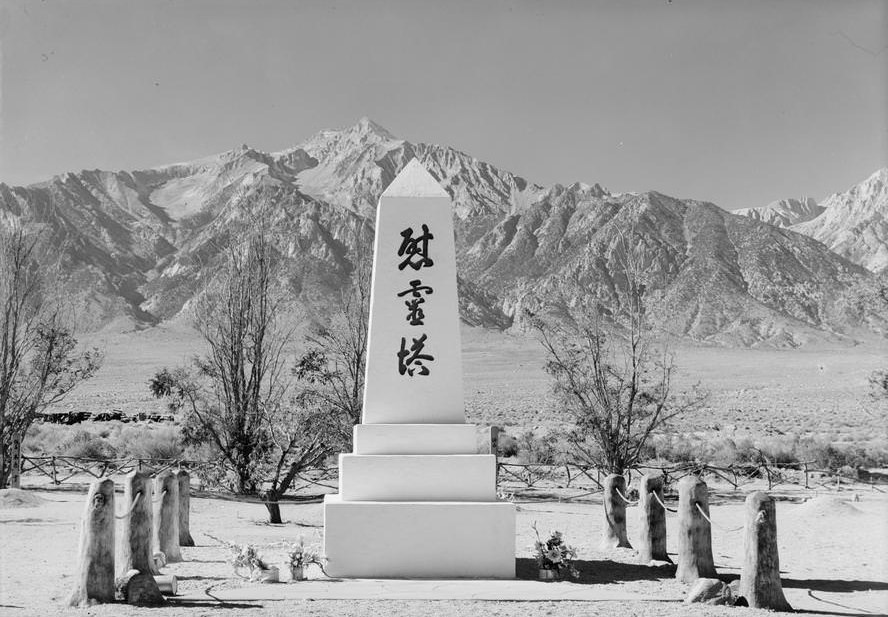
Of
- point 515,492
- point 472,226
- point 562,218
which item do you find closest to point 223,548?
point 515,492

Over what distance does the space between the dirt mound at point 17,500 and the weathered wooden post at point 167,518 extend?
7.17 meters

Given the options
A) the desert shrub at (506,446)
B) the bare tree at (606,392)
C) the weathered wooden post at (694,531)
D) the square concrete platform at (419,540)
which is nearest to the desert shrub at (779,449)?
the bare tree at (606,392)

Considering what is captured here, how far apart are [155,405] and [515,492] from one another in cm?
3523

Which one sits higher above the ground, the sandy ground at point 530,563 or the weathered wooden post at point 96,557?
the weathered wooden post at point 96,557

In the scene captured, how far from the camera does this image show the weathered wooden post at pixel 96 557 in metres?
8.66

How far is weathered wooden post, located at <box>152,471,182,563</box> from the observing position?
38.2 feet

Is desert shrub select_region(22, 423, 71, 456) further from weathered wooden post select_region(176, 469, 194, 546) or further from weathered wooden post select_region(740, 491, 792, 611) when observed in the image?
weathered wooden post select_region(740, 491, 792, 611)

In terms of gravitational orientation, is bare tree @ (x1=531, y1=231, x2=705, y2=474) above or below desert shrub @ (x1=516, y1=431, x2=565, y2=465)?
above

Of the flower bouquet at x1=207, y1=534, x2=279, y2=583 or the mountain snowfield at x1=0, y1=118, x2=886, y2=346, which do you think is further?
the mountain snowfield at x1=0, y1=118, x2=886, y2=346

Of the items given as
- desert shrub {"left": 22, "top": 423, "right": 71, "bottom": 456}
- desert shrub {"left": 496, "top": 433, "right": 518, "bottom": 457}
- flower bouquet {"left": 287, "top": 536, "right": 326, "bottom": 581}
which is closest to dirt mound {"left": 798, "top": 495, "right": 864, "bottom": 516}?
flower bouquet {"left": 287, "top": 536, "right": 326, "bottom": 581}

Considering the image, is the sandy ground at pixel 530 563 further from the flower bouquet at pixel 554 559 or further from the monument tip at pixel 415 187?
the monument tip at pixel 415 187

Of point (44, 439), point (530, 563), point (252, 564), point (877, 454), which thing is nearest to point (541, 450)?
point (877, 454)

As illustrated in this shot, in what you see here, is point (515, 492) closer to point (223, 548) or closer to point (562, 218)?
point (223, 548)

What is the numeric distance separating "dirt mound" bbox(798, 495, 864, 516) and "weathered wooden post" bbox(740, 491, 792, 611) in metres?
8.48
